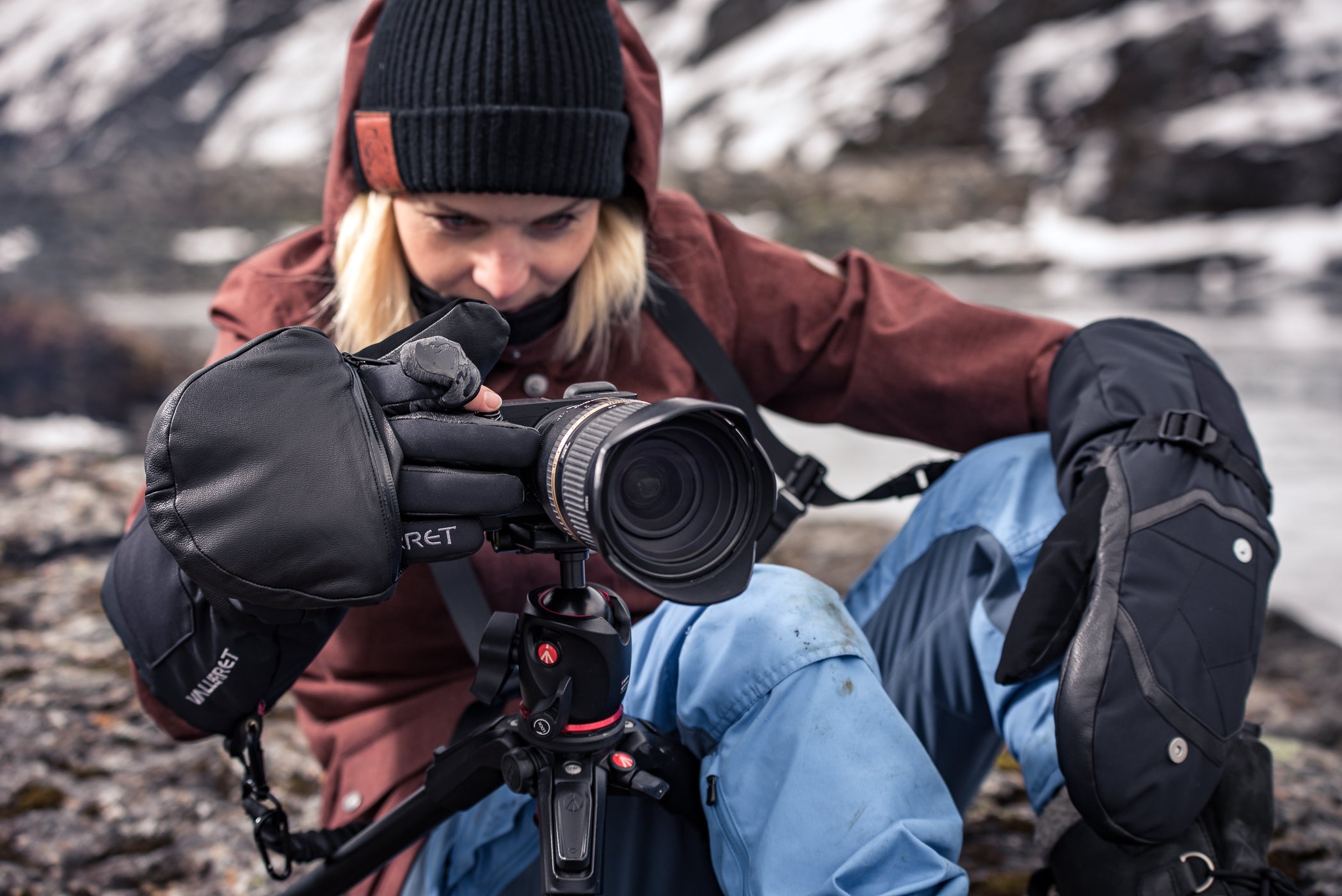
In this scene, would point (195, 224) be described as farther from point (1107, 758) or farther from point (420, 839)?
point (1107, 758)

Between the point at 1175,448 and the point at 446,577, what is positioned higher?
the point at 1175,448

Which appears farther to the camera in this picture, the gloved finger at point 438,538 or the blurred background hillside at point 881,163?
the blurred background hillside at point 881,163

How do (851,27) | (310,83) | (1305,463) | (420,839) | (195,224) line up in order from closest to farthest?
(420,839) < (1305,463) < (195,224) < (310,83) < (851,27)

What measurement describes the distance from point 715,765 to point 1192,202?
22.9 feet

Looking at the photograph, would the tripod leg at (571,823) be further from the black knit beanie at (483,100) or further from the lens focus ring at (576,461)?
the black knit beanie at (483,100)

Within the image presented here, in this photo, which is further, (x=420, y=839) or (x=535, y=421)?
(x=420, y=839)

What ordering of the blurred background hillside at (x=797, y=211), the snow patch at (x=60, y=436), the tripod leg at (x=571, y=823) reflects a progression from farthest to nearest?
the snow patch at (x=60, y=436) → the blurred background hillside at (x=797, y=211) → the tripod leg at (x=571, y=823)

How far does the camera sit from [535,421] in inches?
22.9

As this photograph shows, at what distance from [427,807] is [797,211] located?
538cm

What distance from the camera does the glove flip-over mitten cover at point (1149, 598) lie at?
649mm

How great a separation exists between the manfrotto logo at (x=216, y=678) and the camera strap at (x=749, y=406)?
468 mm

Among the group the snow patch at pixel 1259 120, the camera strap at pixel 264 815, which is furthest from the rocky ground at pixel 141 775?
the snow patch at pixel 1259 120

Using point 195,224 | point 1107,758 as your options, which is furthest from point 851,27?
point 1107,758

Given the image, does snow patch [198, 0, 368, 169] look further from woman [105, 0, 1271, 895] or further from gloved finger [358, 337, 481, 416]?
gloved finger [358, 337, 481, 416]
